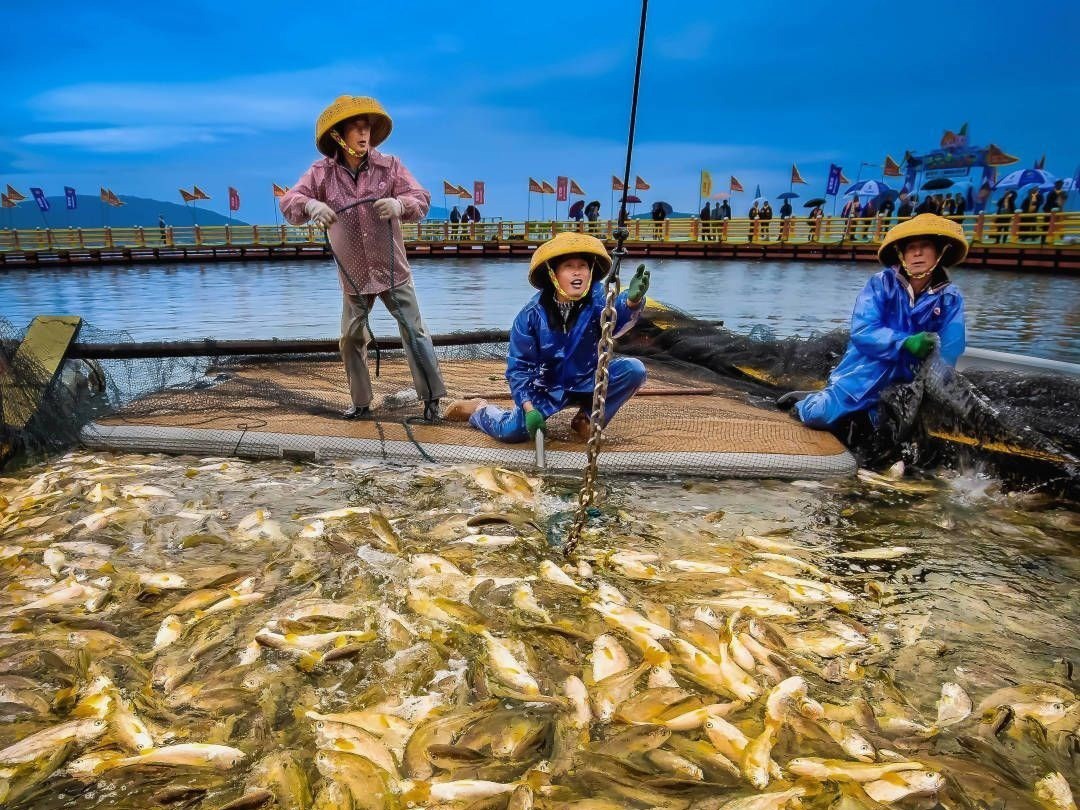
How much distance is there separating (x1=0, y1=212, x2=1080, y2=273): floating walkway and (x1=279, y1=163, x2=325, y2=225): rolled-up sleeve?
70.2ft

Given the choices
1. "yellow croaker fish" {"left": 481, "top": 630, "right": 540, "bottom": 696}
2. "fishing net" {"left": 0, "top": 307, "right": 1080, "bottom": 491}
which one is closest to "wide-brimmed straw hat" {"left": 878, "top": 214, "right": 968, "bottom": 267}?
"fishing net" {"left": 0, "top": 307, "right": 1080, "bottom": 491}

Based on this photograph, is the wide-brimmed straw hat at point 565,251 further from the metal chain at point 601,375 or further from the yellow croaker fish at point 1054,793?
the yellow croaker fish at point 1054,793

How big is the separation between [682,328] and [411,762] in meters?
6.18

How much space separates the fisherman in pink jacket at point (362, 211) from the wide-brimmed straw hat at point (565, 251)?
896mm

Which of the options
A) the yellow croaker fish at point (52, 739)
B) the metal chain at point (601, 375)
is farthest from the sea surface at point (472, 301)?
the yellow croaker fish at point (52, 739)

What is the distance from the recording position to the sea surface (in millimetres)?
10086

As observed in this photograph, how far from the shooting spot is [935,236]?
4.00 metres

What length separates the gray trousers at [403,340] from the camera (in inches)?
170

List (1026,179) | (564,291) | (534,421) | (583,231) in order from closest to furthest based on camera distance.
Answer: (564,291) < (534,421) < (1026,179) < (583,231)

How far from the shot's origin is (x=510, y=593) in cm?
241

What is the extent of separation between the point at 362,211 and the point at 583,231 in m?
32.1

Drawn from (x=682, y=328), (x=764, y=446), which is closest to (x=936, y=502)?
(x=764, y=446)

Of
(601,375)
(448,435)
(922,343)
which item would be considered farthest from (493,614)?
(922,343)

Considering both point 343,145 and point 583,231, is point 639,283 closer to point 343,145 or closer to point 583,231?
point 343,145
